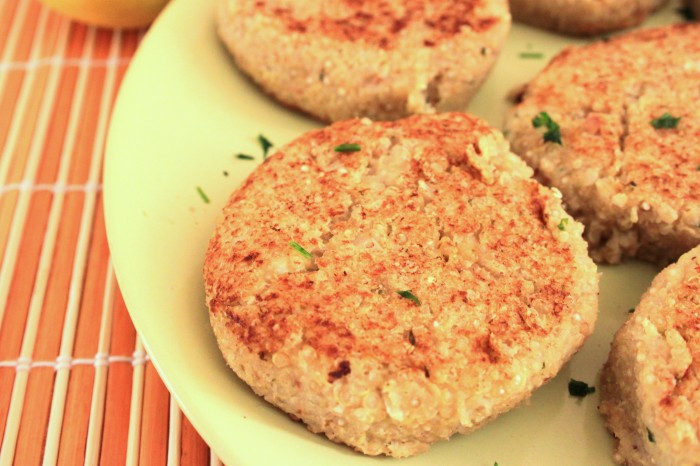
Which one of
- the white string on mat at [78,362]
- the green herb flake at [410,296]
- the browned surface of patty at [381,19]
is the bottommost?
the white string on mat at [78,362]

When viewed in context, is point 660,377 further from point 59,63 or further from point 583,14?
point 59,63

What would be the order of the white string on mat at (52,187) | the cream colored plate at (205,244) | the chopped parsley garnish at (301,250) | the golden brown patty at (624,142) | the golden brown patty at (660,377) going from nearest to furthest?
the golden brown patty at (660,377) < the cream colored plate at (205,244) < the chopped parsley garnish at (301,250) < the golden brown patty at (624,142) < the white string on mat at (52,187)

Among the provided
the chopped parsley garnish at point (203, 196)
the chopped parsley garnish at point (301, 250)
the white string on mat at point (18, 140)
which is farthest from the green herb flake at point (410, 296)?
the white string on mat at point (18, 140)

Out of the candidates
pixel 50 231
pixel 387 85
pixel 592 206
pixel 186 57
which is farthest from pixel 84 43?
pixel 592 206

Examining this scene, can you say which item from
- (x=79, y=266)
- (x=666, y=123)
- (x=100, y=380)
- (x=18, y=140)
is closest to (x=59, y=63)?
(x=18, y=140)

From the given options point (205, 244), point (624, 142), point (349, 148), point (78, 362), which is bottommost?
point (78, 362)

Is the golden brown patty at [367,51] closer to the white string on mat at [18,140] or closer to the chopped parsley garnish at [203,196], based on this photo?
the chopped parsley garnish at [203,196]
